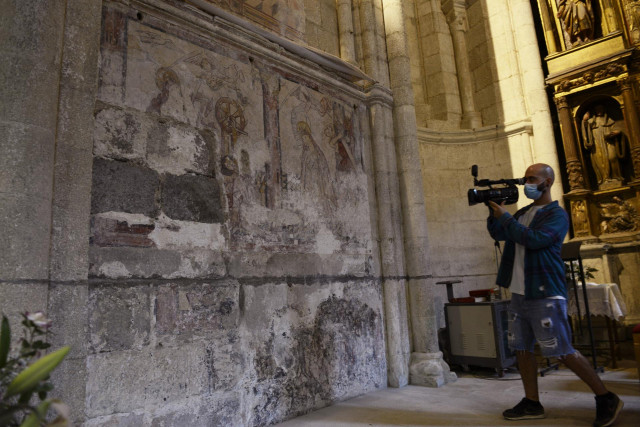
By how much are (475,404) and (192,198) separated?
288cm

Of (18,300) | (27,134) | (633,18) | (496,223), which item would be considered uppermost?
(633,18)

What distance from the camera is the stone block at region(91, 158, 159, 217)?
3018mm

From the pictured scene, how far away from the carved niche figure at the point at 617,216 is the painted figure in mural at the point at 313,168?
15.1 feet

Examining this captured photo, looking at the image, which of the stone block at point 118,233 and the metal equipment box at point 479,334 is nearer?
the stone block at point 118,233

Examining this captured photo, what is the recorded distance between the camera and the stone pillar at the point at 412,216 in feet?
16.5

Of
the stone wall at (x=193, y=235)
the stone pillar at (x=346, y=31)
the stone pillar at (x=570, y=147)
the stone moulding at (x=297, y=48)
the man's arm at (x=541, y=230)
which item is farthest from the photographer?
the stone pillar at (x=570, y=147)

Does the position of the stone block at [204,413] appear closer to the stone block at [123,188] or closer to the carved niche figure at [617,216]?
the stone block at [123,188]

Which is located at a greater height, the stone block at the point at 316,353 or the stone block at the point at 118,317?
the stone block at the point at 118,317

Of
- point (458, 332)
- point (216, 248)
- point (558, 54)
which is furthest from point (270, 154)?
point (558, 54)

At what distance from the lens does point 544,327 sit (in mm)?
3158

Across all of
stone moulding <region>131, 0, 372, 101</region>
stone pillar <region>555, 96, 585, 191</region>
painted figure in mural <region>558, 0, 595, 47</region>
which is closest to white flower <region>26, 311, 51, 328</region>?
stone moulding <region>131, 0, 372, 101</region>

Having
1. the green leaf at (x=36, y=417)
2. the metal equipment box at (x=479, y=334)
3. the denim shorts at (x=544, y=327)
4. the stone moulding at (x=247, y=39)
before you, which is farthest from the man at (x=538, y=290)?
the green leaf at (x=36, y=417)

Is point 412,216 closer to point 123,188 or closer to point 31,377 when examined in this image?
point 123,188

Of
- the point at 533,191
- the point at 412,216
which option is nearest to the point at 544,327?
the point at 533,191
